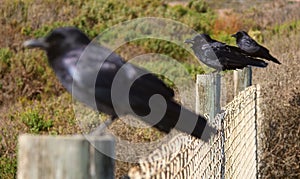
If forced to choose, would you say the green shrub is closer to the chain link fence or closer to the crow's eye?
the chain link fence

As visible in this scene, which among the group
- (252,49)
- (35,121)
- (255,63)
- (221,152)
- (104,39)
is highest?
(104,39)

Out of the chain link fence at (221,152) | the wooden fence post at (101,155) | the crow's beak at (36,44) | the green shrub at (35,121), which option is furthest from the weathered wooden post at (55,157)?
the green shrub at (35,121)

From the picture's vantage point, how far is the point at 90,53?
11.3ft

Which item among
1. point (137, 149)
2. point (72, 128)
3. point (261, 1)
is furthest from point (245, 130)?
point (261, 1)

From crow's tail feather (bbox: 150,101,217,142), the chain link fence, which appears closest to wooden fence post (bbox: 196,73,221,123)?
the chain link fence

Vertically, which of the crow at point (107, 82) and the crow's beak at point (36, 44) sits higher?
the crow's beak at point (36, 44)

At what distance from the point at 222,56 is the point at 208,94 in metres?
2.43

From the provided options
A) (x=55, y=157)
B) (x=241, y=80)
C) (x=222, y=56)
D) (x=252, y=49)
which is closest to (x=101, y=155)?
(x=55, y=157)

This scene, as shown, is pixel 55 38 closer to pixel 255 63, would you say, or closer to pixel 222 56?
pixel 222 56

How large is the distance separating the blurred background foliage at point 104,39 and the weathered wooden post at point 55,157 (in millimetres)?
5509

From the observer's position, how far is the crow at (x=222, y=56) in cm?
713

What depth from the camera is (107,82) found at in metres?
3.47

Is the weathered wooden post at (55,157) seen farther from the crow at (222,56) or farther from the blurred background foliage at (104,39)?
the blurred background foliage at (104,39)

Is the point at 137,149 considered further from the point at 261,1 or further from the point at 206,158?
the point at 261,1
